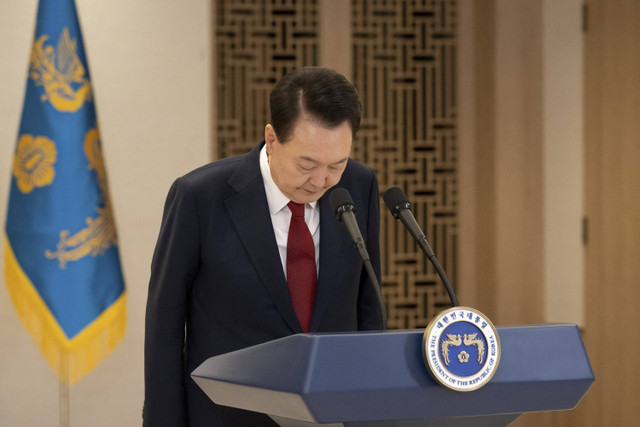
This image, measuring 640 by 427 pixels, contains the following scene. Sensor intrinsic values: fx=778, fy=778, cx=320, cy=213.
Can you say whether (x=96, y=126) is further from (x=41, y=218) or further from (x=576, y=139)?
(x=576, y=139)

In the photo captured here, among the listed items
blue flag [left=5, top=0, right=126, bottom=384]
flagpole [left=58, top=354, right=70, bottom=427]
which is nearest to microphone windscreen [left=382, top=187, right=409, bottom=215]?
blue flag [left=5, top=0, right=126, bottom=384]

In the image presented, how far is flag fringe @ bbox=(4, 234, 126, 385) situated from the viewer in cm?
358

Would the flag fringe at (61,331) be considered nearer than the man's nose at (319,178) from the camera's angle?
No

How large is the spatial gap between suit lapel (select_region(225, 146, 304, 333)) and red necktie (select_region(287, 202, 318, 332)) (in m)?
0.04

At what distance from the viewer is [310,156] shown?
58.7 inches

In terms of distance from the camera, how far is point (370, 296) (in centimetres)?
188

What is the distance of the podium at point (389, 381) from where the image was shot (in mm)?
991

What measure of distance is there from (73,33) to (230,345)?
8.17 ft

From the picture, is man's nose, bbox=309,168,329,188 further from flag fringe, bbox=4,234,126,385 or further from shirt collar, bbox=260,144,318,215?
flag fringe, bbox=4,234,126,385

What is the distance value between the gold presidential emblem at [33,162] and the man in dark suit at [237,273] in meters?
2.08

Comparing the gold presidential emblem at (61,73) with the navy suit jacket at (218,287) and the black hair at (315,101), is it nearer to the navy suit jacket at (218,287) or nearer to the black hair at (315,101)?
the navy suit jacket at (218,287)

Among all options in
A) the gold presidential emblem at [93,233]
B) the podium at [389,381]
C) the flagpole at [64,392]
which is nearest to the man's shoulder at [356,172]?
the podium at [389,381]

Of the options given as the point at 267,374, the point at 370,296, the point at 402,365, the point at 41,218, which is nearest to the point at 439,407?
the point at 402,365

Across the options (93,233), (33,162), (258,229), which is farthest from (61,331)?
(258,229)
